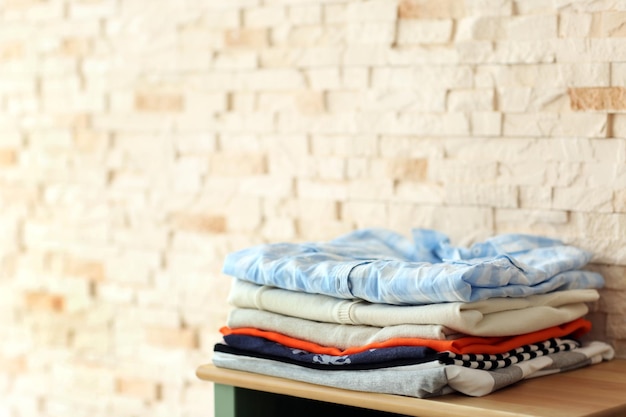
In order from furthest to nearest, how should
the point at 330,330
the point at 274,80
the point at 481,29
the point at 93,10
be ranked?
the point at 93,10, the point at 274,80, the point at 481,29, the point at 330,330

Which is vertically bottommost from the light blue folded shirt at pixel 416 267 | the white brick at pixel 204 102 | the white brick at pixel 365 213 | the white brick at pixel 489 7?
the light blue folded shirt at pixel 416 267

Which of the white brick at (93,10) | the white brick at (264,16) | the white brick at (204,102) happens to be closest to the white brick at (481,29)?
the white brick at (264,16)

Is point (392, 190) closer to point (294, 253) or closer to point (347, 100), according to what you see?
point (347, 100)

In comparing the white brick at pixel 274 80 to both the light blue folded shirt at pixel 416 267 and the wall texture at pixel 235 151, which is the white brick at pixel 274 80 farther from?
the light blue folded shirt at pixel 416 267

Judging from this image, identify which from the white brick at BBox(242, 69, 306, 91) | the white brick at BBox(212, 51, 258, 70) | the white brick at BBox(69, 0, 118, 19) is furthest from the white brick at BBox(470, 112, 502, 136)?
the white brick at BBox(69, 0, 118, 19)

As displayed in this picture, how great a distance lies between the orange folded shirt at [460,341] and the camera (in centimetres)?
105

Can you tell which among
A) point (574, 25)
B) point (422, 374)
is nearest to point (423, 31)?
point (574, 25)

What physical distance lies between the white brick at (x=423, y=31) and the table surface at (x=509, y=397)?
1.81ft

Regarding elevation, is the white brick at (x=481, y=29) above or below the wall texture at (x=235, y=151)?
above

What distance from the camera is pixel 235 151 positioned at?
167 cm

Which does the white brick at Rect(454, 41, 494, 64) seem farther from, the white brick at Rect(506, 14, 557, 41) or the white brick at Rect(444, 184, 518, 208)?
the white brick at Rect(444, 184, 518, 208)

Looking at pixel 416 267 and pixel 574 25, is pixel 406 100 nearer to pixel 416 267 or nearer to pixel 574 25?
pixel 574 25

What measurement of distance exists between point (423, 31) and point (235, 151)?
0.42 meters

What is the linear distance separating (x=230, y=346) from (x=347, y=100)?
0.51 m
